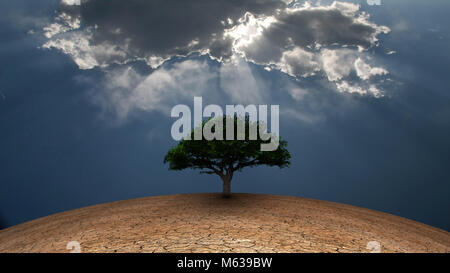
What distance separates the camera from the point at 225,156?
1752 centimetres

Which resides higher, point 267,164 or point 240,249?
point 267,164

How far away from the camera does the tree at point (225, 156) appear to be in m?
17.3

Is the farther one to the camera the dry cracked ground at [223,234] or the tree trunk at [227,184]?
the tree trunk at [227,184]

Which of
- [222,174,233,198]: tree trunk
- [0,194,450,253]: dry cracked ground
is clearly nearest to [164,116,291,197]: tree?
[222,174,233,198]: tree trunk

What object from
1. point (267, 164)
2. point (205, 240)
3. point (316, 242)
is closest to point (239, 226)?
point (205, 240)

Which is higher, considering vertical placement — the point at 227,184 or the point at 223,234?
the point at 227,184

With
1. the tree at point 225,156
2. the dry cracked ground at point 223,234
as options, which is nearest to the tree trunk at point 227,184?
the tree at point 225,156

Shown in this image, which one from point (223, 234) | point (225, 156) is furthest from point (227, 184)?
point (223, 234)

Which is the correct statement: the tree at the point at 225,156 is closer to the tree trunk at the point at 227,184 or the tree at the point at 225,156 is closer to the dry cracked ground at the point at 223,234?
the tree trunk at the point at 227,184

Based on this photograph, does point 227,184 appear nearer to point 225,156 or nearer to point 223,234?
point 225,156

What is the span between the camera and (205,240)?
27.0 ft
